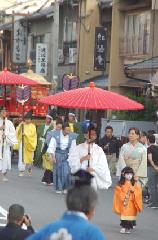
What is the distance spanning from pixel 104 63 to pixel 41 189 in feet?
41.3

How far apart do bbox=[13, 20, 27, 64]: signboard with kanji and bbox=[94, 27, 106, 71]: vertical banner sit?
36.5 feet

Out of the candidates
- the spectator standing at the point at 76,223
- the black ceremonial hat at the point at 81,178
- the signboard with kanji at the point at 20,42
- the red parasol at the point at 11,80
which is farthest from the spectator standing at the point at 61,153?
the signboard with kanji at the point at 20,42

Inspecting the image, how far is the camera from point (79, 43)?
103ft

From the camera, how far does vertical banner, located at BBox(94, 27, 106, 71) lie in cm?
2770

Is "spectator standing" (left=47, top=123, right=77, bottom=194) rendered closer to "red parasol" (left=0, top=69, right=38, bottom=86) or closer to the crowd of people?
the crowd of people

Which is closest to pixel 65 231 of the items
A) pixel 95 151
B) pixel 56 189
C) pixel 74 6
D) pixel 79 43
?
pixel 95 151

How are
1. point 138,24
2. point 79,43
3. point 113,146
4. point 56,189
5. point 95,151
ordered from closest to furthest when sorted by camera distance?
point 95,151, point 56,189, point 113,146, point 138,24, point 79,43

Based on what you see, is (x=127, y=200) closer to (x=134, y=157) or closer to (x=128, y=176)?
(x=128, y=176)

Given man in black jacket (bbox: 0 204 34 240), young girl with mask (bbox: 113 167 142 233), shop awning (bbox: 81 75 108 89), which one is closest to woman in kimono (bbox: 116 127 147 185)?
young girl with mask (bbox: 113 167 142 233)

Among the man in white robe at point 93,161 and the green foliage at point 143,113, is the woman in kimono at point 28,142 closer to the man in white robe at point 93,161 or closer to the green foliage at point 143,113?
the green foliage at point 143,113

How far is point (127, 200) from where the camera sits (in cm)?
1133

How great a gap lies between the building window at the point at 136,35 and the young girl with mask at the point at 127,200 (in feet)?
47.2

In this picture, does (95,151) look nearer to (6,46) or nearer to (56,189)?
(56,189)

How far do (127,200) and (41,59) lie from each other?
22.9 meters
